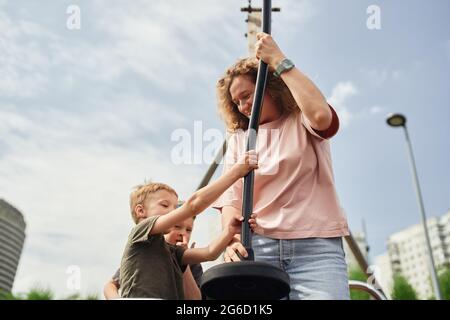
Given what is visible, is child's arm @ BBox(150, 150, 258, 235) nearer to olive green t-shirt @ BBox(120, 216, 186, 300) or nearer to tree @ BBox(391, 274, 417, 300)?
olive green t-shirt @ BBox(120, 216, 186, 300)

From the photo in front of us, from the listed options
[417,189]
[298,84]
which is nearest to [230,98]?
[298,84]

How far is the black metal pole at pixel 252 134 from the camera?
124 centimetres

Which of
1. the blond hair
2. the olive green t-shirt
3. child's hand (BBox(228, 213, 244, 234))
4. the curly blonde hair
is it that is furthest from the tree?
child's hand (BBox(228, 213, 244, 234))

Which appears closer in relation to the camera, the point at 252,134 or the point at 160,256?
the point at 252,134

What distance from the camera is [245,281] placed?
0.99 metres

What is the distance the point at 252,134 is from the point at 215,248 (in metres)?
Answer: 0.59

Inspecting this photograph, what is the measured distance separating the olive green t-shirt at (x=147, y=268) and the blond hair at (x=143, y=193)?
1.37ft

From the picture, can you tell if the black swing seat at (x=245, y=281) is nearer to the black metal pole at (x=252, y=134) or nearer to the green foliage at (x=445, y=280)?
A: the black metal pole at (x=252, y=134)

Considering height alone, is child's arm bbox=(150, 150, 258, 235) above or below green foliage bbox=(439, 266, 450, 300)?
below

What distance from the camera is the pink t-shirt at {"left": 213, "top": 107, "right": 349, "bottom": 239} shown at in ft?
5.27

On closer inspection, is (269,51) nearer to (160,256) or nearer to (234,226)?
(234,226)
